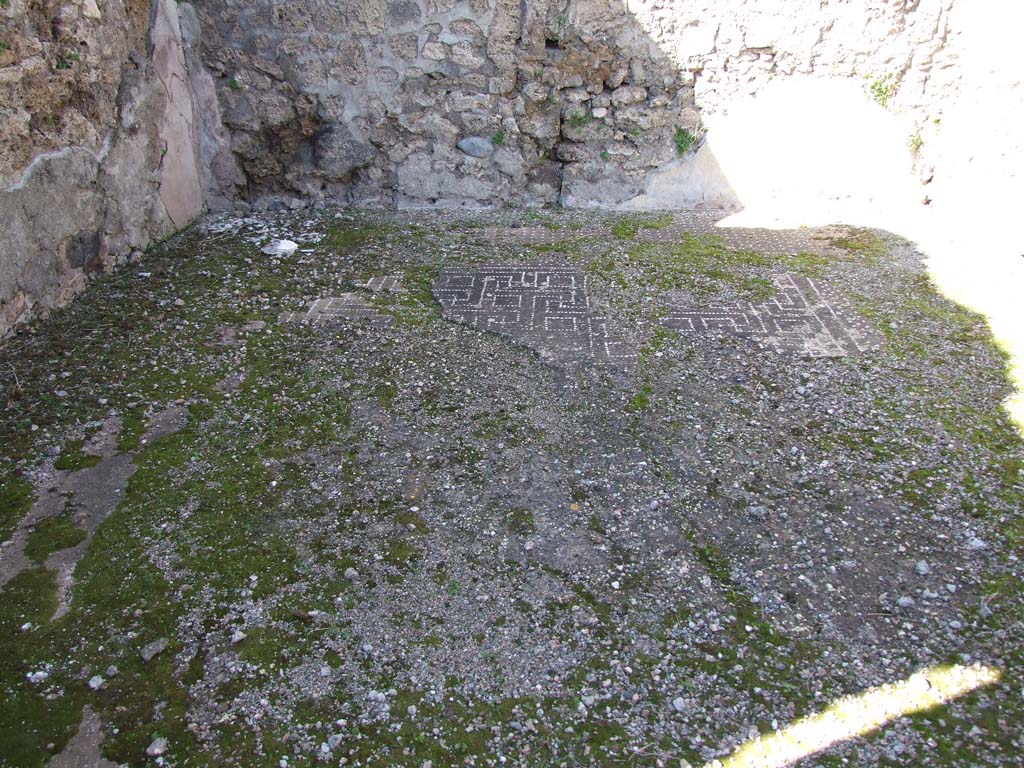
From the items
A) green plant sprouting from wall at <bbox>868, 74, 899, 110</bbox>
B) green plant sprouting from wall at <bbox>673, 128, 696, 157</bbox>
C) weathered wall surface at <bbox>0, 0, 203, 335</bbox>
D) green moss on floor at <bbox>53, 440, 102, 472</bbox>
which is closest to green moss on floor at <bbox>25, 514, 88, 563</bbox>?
green moss on floor at <bbox>53, 440, 102, 472</bbox>

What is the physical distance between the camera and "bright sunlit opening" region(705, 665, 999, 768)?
7.12ft

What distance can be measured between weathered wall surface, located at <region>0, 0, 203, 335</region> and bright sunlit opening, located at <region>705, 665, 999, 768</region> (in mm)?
4431

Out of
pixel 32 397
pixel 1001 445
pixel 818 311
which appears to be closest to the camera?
pixel 1001 445

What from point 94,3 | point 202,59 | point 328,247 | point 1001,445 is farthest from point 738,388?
point 202,59

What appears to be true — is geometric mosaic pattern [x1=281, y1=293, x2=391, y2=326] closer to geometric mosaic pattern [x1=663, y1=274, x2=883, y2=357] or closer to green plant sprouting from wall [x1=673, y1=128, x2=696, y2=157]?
geometric mosaic pattern [x1=663, y1=274, x2=883, y2=357]

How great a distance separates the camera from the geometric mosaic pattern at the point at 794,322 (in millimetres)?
4453

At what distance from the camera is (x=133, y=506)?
10.4 ft

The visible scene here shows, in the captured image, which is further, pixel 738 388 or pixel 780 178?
pixel 780 178

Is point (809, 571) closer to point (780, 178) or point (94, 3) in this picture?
point (780, 178)

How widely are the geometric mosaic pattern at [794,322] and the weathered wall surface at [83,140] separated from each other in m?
3.89

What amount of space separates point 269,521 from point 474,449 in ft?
3.25

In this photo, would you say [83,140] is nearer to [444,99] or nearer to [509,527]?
[444,99]

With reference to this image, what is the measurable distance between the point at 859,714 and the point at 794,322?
2.92m

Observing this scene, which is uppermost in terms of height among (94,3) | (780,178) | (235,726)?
(94,3)
